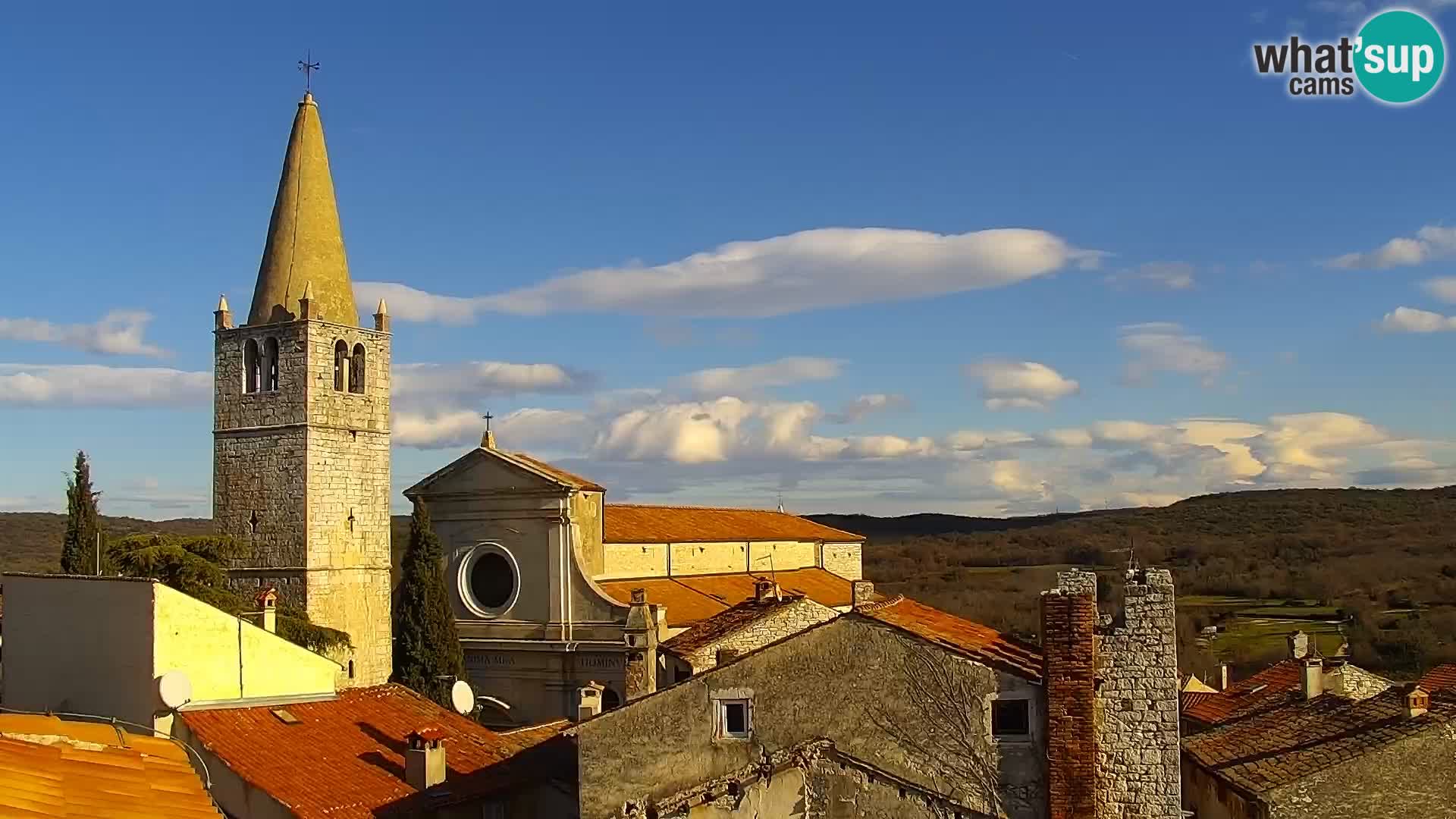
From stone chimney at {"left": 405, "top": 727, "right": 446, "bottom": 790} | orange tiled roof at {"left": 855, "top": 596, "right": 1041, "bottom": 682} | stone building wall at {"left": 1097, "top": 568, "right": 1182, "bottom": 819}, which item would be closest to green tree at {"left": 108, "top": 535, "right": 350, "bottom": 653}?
stone chimney at {"left": 405, "top": 727, "right": 446, "bottom": 790}

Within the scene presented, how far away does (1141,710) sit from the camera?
14883 millimetres

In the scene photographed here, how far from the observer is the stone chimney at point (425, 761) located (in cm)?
2027

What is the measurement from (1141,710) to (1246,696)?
15.0 m

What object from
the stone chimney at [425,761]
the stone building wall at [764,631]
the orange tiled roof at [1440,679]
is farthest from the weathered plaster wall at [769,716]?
the orange tiled roof at [1440,679]

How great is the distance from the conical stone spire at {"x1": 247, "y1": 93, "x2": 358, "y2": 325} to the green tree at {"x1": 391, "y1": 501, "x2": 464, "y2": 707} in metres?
7.43

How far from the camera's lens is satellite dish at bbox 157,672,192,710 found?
19.9 m

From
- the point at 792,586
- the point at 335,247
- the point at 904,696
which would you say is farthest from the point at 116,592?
the point at 792,586

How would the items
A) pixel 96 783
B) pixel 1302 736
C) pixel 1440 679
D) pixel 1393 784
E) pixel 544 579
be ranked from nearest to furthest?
pixel 96 783, pixel 1393 784, pixel 1302 736, pixel 1440 679, pixel 544 579

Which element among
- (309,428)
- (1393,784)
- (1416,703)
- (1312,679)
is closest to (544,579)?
(309,428)

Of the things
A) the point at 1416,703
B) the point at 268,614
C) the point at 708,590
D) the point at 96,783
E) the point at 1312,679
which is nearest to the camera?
the point at 96,783

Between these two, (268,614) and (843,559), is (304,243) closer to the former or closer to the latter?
(268,614)

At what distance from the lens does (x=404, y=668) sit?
37406 millimetres

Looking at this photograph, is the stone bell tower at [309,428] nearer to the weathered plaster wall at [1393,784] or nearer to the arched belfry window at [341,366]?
the arched belfry window at [341,366]

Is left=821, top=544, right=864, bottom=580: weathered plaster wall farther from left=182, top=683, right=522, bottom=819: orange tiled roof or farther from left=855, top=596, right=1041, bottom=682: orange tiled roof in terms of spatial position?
left=855, top=596, right=1041, bottom=682: orange tiled roof
